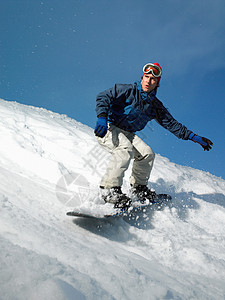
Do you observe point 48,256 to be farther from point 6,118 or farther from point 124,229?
point 6,118

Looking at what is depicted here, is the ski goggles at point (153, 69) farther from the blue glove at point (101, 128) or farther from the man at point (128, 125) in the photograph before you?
the blue glove at point (101, 128)

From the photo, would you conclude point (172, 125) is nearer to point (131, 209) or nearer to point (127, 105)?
point (127, 105)

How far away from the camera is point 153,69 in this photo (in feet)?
13.1

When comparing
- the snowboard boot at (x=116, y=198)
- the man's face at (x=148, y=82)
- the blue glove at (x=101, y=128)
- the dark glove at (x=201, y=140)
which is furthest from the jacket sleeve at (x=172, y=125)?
the snowboard boot at (x=116, y=198)

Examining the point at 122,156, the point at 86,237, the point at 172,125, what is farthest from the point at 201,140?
the point at 86,237

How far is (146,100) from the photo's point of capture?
3920 millimetres

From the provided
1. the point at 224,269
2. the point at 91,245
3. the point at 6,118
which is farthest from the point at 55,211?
the point at 6,118

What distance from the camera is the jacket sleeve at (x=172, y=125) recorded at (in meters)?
4.54

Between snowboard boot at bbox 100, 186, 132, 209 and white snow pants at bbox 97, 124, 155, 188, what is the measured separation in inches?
3.2

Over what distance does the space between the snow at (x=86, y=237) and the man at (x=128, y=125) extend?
1.29ft

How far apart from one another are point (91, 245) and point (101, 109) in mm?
2103

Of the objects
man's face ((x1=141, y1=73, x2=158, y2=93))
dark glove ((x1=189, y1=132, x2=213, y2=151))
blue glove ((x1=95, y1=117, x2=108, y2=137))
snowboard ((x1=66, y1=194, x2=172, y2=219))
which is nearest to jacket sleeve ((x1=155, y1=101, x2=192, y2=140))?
dark glove ((x1=189, y1=132, x2=213, y2=151))

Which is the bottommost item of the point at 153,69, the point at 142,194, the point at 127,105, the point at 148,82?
the point at 142,194

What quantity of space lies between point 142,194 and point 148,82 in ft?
6.61
